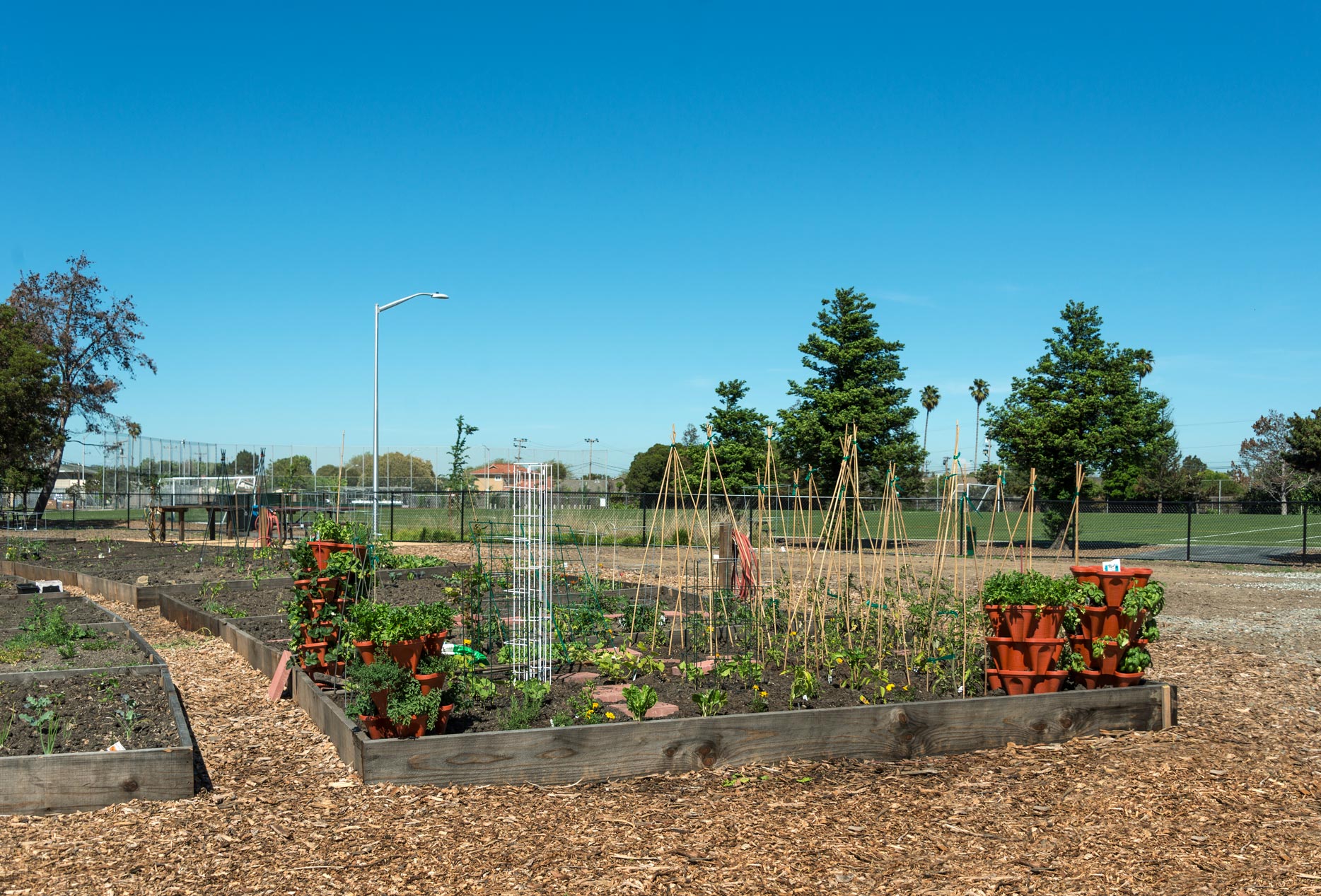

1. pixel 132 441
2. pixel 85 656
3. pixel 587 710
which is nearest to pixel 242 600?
pixel 85 656

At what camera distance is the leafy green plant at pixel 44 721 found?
4.36 metres

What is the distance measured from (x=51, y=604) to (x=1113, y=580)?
9.96 meters

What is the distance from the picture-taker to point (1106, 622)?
5.39 metres

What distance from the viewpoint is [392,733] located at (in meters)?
4.49

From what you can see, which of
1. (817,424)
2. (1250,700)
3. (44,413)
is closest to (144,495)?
(44,413)

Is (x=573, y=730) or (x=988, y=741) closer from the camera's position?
(x=573, y=730)

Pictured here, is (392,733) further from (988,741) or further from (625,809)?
(988,741)

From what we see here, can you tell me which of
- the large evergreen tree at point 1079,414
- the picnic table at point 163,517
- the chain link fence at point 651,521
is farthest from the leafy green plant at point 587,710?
the large evergreen tree at point 1079,414

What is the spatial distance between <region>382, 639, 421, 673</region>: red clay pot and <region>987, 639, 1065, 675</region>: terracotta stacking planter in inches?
132

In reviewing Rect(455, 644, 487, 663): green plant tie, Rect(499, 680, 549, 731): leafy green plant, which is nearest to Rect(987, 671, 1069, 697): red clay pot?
Rect(499, 680, 549, 731): leafy green plant

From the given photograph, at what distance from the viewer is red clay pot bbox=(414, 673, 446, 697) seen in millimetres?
4543

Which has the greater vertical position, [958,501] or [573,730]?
[958,501]

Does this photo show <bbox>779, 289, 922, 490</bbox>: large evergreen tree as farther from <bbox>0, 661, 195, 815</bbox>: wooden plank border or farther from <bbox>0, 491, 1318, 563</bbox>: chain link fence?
<bbox>0, 661, 195, 815</bbox>: wooden plank border

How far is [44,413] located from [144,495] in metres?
7.19
